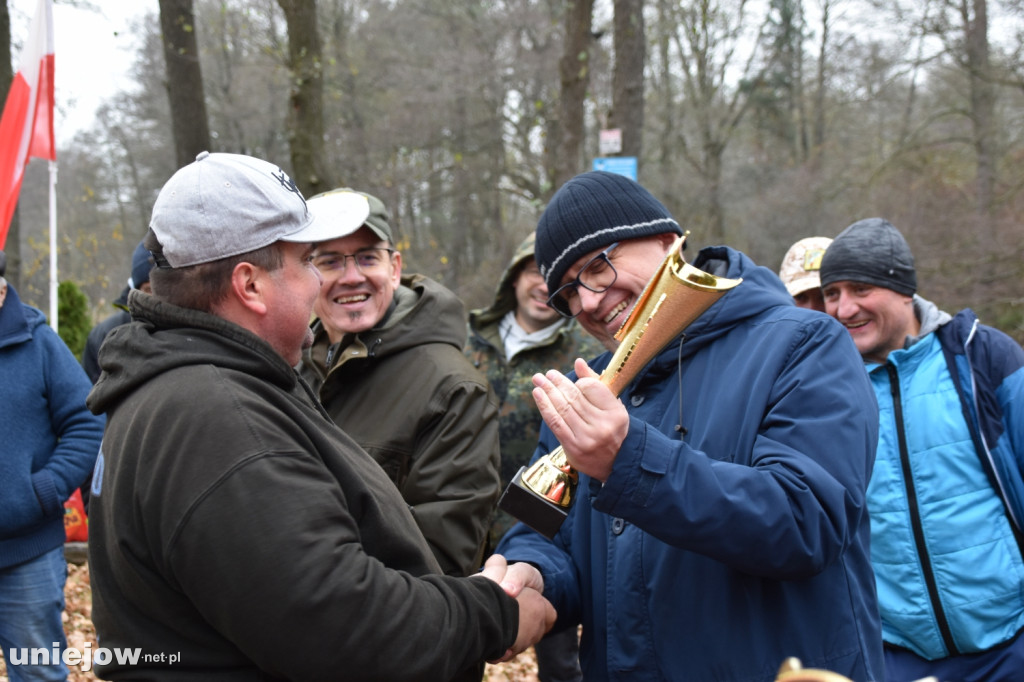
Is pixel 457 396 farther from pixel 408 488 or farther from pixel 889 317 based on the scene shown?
pixel 889 317

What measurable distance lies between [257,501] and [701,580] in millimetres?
1022

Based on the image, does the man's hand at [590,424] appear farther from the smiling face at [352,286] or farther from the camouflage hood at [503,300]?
the camouflage hood at [503,300]

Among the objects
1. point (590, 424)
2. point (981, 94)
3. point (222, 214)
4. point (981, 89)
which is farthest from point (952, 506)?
point (981, 94)

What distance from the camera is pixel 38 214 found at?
20.1 m

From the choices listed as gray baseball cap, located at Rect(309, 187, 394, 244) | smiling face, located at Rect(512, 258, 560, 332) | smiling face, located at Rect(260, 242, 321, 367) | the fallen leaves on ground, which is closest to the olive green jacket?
gray baseball cap, located at Rect(309, 187, 394, 244)

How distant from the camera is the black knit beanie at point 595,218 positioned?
2271 mm

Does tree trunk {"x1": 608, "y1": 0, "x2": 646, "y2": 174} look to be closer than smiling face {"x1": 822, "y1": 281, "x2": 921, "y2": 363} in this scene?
No

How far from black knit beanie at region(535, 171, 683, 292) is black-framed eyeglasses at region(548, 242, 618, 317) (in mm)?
32

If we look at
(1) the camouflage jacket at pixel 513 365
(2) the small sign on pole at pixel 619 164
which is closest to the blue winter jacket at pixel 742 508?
(1) the camouflage jacket at pixel 513 365

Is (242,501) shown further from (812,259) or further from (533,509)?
(812,259)

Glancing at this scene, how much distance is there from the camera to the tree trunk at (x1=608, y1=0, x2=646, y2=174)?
8.65 meters

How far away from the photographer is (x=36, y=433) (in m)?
3.94

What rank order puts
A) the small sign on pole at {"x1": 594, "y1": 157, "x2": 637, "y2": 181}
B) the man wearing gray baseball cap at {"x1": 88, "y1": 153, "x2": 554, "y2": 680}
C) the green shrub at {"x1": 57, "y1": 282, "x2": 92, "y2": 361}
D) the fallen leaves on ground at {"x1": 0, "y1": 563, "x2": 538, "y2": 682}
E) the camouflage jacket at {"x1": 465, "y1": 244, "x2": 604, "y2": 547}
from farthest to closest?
1. the green shrub at {"x1": 57, "y1": 282, "x2": 92, "y2": 361}
2. the small sign on pole at {"x1": 594, "y1": 157, "x2": 637, "y2": 181}
3. the fallen leaves on ground at {"x1": 0, "y1": 563, "x2": 538, "y2": 682}
4. the camouflage jacket at {"x1": 465, "y1": 244, "x2": 604, "y2": 547}
5. the man wearing gray baseball cap at {"x1": 88, "y1": 153, "x2": 554, "y2": 680}

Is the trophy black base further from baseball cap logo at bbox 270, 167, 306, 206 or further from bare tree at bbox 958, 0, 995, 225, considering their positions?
bare tree at bbox 958, 0, 995, 225
